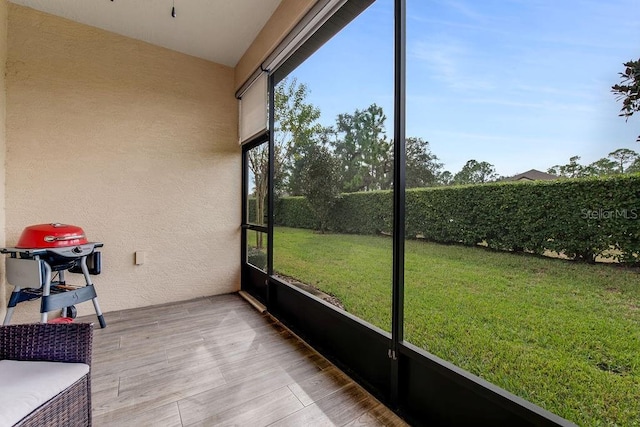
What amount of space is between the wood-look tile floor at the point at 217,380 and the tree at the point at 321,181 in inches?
47.7

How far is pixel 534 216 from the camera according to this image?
1.29 m

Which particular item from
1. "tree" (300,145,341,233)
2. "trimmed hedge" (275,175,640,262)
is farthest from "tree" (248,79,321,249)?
"trimmed hedge" (275,175,640,262)

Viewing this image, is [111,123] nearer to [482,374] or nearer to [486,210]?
[486,210]

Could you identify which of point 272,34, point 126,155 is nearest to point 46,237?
point 126,155

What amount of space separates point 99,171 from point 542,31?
3665 millimetres

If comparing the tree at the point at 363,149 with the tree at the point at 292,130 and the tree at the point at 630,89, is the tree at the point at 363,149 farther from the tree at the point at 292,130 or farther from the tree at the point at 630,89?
the tree at the point at 630,89

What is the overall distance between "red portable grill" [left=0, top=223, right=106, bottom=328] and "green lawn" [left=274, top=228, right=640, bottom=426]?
243 cm

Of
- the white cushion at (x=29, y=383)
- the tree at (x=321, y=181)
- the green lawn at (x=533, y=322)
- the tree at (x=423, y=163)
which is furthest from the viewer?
the tree at (x=321, y=181)

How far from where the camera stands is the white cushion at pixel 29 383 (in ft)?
3.08

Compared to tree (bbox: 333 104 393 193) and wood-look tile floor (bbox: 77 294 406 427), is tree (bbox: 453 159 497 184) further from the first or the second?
wood-look tile floor (bbox: 77 294 406 427)

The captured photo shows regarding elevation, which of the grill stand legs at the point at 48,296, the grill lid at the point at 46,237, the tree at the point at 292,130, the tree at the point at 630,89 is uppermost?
the tree at the point at 292,130

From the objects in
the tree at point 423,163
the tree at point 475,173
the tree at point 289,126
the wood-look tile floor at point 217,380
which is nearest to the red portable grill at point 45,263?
the wood-look tile floor at point 217,380

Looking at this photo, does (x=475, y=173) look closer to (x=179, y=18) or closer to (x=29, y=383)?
(x=29, y=383)

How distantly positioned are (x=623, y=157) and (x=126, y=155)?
3.74 metres
